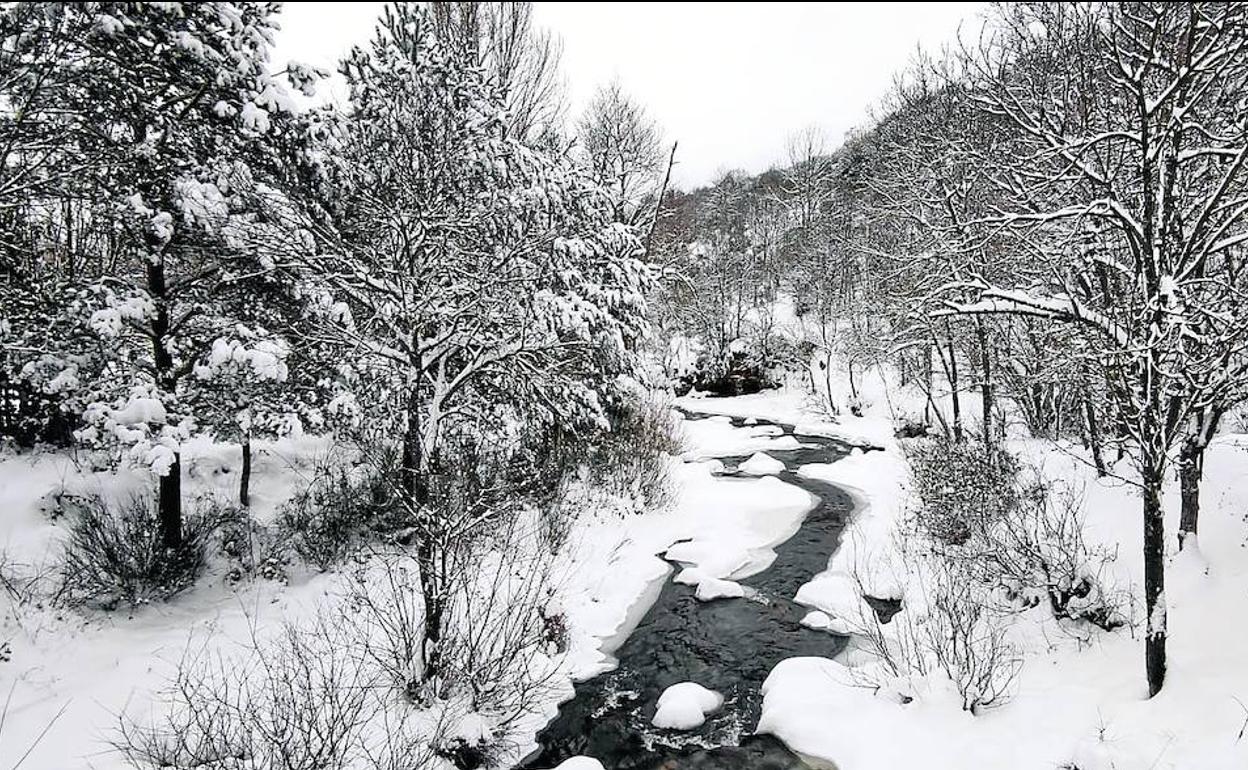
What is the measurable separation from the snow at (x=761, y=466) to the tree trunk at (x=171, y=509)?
510 inches

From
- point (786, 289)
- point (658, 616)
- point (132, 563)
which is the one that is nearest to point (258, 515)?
point (132, 563)

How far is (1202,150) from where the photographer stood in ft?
16.8

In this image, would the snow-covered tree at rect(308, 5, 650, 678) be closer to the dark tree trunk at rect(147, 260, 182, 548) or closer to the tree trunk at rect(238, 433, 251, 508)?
the dark tree trunk at rect(147, 260, 182, 548)

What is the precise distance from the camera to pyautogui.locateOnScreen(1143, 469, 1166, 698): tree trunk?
205 inches

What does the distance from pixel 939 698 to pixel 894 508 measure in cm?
745

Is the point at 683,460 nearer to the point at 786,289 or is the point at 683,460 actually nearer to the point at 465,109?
the point at 465,109

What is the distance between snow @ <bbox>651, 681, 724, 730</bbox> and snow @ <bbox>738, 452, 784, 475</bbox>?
1036 centimetres

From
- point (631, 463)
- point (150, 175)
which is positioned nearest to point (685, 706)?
point (631, 463)

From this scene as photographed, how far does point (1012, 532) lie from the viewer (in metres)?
A: 7.43

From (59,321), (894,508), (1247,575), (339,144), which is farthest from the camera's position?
(894,508)

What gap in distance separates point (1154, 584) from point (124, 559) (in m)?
10.7

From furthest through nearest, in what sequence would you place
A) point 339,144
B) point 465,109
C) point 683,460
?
point 683,460 < point 465,109 < point 339,144

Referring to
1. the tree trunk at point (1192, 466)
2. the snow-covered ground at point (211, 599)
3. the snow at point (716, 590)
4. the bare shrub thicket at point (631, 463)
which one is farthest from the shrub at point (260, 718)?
the tree trunk at point (1192, 466)

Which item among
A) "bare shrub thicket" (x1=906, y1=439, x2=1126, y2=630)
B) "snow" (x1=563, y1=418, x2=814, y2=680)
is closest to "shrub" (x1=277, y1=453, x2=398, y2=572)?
"snow" (x1=563, y1=418, x2=814, y2=680)
